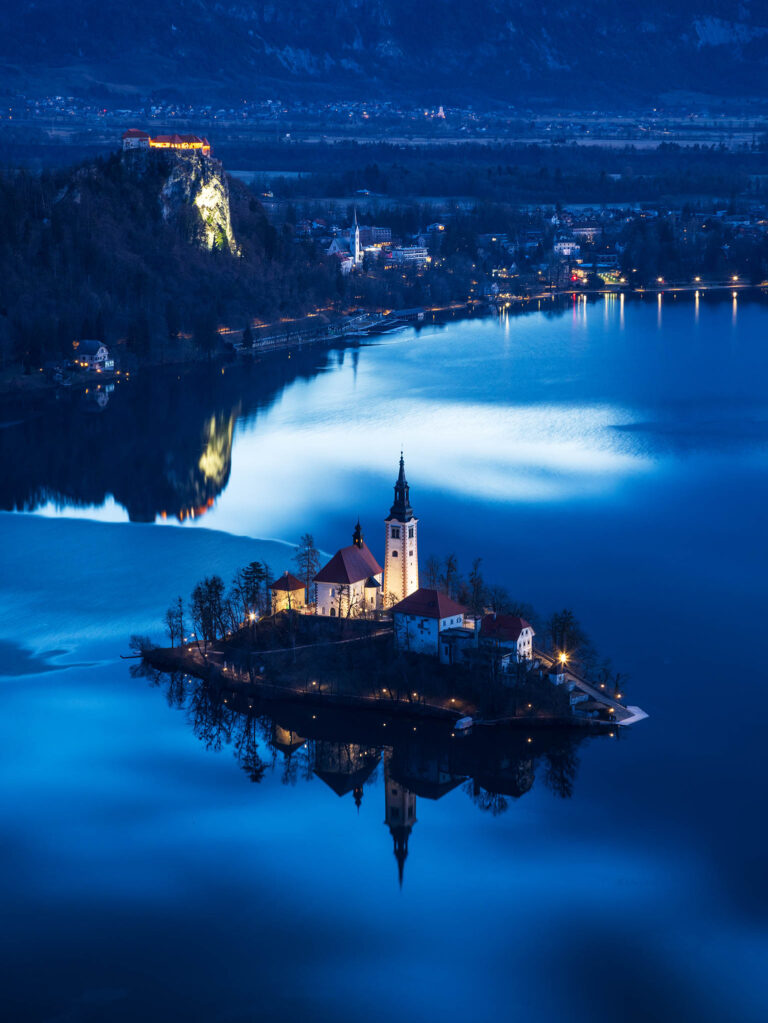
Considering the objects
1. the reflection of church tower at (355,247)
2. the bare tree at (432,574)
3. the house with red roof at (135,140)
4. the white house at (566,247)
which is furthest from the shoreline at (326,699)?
the white house at (566,247)

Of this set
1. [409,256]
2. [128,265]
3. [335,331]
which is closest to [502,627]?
[128,265]

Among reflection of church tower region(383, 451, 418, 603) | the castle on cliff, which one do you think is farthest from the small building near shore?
the castle on cliff

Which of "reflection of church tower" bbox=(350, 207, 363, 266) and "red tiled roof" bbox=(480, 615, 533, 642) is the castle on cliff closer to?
"reflection of church tower" bbox=(350, 207, 363, 266)

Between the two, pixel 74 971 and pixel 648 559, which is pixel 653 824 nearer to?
pixel 74 971

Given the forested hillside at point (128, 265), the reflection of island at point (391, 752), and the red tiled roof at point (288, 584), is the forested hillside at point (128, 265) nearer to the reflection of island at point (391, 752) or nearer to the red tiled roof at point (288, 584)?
the red tiled roof at point (288, 584)

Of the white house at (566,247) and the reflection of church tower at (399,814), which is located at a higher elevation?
the white house at (566,247)

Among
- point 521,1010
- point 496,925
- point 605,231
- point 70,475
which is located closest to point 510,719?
point 496,925

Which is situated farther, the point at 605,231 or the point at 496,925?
Result: the point at 605,231
